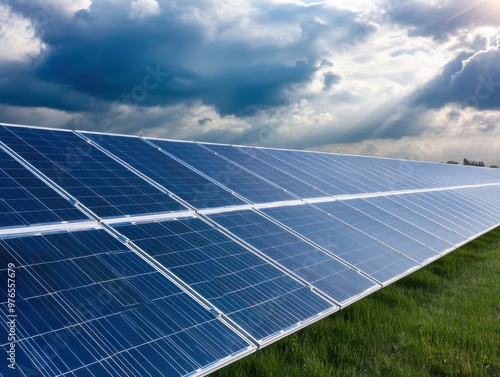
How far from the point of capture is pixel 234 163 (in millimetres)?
13398

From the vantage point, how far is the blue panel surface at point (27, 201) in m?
6.39

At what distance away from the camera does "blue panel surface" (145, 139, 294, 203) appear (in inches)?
429

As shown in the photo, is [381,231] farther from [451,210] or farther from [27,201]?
[27,201]

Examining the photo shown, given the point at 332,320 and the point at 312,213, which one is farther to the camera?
the point at 312,213

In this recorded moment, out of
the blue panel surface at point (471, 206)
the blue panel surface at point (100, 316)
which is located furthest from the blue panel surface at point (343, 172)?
the blue panel surface at point (100, 316)

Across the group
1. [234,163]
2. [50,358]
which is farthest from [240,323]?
[234,163]

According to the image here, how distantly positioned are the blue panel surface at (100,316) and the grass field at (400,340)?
1.99m

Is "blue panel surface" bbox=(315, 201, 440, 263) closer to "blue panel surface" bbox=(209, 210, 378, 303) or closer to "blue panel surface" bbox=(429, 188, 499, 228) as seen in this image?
"blue panel surface" bbox=(209, 210, 378, 303)

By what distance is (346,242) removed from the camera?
32.6ft

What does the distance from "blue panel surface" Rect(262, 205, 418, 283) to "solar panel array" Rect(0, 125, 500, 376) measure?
0.04 m

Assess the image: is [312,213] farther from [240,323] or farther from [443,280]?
[240,323]

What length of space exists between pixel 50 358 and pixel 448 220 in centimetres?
1403

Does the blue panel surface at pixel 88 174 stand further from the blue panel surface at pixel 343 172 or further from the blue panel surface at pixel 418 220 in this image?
the blue panel surface at pixel 343 172

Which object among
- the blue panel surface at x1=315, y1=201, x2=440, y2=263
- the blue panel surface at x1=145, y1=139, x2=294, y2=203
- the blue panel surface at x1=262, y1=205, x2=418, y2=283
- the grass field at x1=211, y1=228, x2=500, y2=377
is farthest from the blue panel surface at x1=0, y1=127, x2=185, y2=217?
the blue panel surface at x1=315, y1=201, x2=440, y2=263
